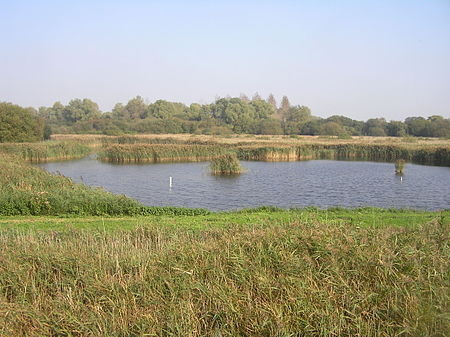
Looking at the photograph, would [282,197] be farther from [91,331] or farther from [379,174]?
[91,331]

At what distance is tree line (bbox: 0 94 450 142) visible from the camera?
1961 inches

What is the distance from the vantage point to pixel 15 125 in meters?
47.3

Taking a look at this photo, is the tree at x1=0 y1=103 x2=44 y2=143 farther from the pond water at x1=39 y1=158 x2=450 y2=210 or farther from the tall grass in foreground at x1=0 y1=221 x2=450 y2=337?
the tall grass in foreground at x1=0 y1=221 x2=450 y2=337

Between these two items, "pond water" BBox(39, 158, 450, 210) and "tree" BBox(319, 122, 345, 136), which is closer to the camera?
"pond water" BBox(39, 158, 450, 210)

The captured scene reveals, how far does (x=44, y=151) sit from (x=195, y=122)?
4635 centimetres

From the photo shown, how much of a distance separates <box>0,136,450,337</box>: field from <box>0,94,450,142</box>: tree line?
43.9 meters

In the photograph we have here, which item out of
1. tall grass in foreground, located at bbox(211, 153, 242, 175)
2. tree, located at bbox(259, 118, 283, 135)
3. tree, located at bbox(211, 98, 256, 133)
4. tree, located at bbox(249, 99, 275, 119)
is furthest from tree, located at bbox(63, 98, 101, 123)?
tall grass in foreground, located at bbox(211, 153, 242, 175)

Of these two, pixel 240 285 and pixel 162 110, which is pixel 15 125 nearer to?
pixel 240 285

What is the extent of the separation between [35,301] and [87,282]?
2.50 ft

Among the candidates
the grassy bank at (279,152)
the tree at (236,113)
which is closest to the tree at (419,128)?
the tree at (236,113)

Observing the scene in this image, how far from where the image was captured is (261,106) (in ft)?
380

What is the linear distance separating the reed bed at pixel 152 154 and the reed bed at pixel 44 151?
15.3 ft

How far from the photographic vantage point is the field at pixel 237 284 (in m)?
5.82

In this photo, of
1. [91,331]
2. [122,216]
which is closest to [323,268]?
[91,331]
